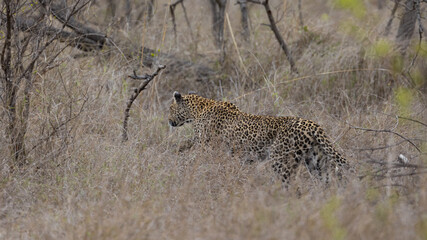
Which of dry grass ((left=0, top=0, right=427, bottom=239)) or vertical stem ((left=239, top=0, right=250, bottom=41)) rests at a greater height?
vertical stem ((left=239, top=0, right=250, bottom=41))

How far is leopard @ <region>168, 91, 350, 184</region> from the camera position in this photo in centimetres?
600

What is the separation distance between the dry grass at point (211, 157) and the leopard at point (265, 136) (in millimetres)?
252

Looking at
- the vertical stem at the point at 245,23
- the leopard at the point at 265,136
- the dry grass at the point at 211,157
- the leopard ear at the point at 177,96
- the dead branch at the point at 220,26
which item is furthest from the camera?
the vertical stem at the point at 245,23

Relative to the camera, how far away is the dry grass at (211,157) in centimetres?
388

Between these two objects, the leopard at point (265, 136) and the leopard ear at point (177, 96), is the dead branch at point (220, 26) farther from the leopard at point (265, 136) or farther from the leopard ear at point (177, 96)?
the leopard ear at point (177, 96)

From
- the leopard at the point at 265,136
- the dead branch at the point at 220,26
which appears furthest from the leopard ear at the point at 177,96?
the dead branch at the point at 220,26

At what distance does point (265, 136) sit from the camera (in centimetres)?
646

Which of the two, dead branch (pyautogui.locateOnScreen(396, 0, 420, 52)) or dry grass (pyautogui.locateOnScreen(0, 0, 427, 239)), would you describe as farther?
dead branch (pyautogui.locateOnScreen(396, 0, 420, 52))

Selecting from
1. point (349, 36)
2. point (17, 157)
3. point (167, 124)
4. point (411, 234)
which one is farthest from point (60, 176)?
point (349, 36)

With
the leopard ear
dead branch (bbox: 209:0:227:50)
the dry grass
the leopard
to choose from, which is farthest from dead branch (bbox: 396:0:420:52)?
the leopard ear

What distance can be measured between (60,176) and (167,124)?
2723 millimetres

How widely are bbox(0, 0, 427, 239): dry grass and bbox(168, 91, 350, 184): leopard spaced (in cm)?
25

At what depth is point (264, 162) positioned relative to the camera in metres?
6.31

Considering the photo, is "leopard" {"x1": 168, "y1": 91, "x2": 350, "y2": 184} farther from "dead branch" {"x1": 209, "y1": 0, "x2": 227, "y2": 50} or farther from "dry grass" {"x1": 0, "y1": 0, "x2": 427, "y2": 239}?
"dead branch" {"x1": 209, "y1": 0, "x2": 227, "y2": 50}
